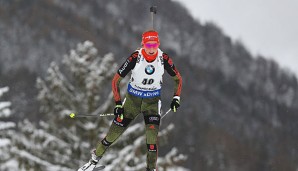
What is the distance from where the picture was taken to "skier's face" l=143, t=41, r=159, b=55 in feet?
21.5

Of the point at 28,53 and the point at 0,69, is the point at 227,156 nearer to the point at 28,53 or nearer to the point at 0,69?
the point at 0,69

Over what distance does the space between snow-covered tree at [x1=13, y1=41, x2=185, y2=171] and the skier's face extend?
9.21 metres

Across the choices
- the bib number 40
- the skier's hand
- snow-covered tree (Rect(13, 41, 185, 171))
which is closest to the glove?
the bib number 40

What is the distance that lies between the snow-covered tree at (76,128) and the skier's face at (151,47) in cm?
921

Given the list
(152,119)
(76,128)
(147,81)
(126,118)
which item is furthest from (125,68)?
(76,128)

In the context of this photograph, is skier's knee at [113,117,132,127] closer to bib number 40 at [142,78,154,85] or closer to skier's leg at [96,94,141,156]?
skier's leg at [96,94,141,156]

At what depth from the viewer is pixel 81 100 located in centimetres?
1744

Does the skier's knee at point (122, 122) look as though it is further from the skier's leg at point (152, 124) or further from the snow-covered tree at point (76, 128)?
the snow-covered tree at point (76, 128)

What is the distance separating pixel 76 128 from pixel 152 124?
11017mm

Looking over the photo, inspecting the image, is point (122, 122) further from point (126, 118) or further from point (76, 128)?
point (76, 128)

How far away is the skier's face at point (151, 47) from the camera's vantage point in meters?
6.55

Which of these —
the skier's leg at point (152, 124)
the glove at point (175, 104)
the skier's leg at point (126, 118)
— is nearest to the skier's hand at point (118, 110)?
the skier's leg at point (126, 118)

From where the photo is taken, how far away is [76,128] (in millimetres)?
18234

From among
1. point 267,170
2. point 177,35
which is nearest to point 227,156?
point 267,170
